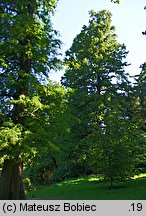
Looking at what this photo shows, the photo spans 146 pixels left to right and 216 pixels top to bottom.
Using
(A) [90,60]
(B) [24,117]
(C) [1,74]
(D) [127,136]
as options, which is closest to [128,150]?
(D) [127,136]

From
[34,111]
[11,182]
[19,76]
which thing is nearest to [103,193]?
[11,182]

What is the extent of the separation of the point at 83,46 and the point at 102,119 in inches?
341

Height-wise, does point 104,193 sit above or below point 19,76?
below

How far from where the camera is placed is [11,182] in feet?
46.3

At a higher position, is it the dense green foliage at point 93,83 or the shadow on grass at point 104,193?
the dense green foliage at point 93,83

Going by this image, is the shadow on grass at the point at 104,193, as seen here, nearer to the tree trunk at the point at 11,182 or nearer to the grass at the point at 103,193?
the grass at the point at 103,193

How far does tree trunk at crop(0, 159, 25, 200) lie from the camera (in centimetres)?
1393

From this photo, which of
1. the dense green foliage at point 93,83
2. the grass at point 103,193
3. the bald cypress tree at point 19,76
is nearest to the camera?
the bald cypress tree at point 19,76

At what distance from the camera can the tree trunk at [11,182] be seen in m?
13.9

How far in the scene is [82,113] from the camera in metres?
30.3

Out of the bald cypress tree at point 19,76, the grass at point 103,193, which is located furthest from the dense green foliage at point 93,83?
the bald cypress tree at point 19,76

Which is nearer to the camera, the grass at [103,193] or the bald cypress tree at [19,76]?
the bald cypress tree at [19,76]

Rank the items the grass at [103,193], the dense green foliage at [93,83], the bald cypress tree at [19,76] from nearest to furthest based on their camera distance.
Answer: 1. the bald cypress tree at [19,76]
2. the grass at [103,193]
3. the dense green foliage at [93,83]

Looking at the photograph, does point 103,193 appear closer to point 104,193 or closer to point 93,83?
point 104,193
